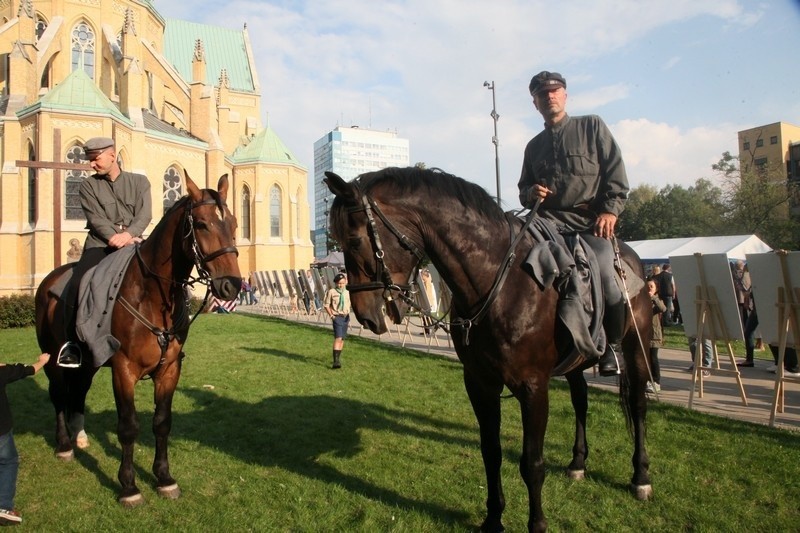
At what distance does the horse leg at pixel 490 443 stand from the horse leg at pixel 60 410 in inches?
164

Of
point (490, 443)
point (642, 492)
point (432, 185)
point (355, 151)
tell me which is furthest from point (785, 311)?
point (355, 151)

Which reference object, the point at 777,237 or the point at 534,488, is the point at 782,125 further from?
the point at 534,488

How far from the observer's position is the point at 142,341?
13.3 ft

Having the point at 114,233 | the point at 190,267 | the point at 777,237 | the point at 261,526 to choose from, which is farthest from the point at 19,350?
the point at 777,237

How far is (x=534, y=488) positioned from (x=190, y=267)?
3.07m

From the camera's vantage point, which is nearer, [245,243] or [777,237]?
[777,237]

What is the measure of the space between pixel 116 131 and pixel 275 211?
14586 millimetres

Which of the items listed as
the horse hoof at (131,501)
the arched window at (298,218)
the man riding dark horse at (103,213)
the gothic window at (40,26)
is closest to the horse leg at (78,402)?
the man riding dark horse at (103,213)

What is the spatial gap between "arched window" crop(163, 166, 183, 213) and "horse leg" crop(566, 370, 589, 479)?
1337 inches

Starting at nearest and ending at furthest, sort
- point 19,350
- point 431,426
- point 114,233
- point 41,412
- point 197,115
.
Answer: point 114,233
point 431,426
point 41,412
point 19,350
point 197,115

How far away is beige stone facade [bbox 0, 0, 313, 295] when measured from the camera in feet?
89.8

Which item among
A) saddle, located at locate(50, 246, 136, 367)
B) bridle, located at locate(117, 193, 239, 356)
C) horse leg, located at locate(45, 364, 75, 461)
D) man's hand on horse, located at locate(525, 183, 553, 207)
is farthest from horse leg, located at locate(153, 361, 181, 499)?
man's hand on horse, located at locate(525, 183, 553, 207)

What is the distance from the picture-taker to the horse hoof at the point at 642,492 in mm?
3912

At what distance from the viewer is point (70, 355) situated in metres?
4.26
